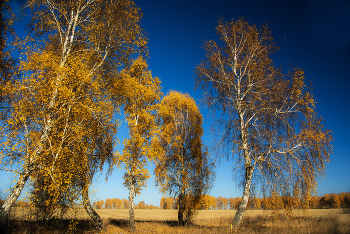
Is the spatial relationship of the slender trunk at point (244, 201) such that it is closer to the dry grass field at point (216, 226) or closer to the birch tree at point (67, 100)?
the dry grass field at point (216, 226)

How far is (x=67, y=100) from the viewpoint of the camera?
7.21 meters

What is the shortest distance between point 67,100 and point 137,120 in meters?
5.35

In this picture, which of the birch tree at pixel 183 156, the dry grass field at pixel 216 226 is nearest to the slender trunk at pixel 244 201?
the dry grass field at pixel 216 226

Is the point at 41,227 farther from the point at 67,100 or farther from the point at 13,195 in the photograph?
the point at 67,100

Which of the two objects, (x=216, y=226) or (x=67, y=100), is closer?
(x=67, y=100)

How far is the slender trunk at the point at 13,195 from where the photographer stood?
5.43 meters

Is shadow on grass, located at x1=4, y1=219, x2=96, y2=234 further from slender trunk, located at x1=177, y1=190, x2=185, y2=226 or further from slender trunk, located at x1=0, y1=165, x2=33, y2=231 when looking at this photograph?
slender trunk, located at x1=177, y1=190, x2=185, y2=226

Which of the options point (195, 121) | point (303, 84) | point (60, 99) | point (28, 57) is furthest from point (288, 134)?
point (28, 57)

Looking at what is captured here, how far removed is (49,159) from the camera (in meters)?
6.57

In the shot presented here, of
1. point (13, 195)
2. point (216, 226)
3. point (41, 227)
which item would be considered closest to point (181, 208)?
point (216, 226)

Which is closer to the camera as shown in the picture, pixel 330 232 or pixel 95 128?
pixel 330 232

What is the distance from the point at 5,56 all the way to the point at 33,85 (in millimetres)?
1952

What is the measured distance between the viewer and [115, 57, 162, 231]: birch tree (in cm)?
1064

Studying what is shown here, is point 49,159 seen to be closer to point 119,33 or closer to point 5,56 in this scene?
point 5,56
